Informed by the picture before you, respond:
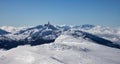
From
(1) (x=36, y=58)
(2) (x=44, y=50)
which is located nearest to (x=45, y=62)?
(1) (x=36, y=58)

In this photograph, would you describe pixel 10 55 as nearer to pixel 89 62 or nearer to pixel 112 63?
pixel 89 62

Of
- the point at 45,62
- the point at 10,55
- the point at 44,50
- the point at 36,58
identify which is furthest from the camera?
the point at 44,50

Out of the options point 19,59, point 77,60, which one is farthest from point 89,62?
point 19,59

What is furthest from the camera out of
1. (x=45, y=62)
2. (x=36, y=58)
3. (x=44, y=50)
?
(x=44, y=50)

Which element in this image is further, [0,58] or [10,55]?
[10,55]

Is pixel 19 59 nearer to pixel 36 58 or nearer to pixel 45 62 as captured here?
pixel 36 58

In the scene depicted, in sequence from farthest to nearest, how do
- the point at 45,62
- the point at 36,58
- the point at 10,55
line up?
the point at 10,55, the point at 36,58, the point at 45,62

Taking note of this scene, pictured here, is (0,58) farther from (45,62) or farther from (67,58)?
(67,58)

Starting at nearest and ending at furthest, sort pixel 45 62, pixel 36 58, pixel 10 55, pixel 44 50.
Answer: pixel 45 62 < pixel 36 58 < pixel 10 55 < pixel 44 50

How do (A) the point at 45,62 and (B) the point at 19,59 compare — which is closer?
(A) the point at 45,62
